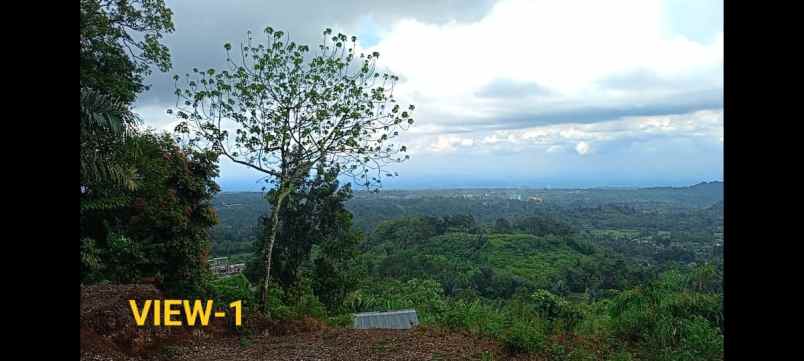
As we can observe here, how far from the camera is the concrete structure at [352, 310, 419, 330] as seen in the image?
200 inches

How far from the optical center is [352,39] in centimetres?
551

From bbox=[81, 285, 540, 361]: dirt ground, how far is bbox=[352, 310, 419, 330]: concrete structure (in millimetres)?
271

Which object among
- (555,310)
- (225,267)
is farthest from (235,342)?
(555,310)

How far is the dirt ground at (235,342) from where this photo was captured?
4.04 metres

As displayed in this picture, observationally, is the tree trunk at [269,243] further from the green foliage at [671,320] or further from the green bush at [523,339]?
the green foliage at [671,320]

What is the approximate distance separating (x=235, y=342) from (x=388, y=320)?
1476 millimetres

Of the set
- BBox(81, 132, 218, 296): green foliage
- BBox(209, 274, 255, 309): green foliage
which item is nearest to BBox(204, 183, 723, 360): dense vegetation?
BBox(209, 274, 255, 309): green foliage

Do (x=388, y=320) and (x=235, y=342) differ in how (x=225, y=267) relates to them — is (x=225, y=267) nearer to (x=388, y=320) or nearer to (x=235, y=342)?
(x=235, y=342)

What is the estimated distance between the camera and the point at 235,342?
4.66m

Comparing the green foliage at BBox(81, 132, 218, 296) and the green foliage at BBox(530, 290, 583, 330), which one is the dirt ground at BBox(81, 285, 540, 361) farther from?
the green foliage at BBox(530, 290, 583, 330)

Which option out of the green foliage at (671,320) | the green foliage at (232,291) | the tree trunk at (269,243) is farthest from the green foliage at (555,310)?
the green foliage at (232,291)

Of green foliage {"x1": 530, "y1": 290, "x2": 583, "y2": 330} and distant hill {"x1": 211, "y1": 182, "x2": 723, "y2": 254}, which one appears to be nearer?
green foliage {"x1": 530, "y1": 290, "x2": 583, "y2": 330}
